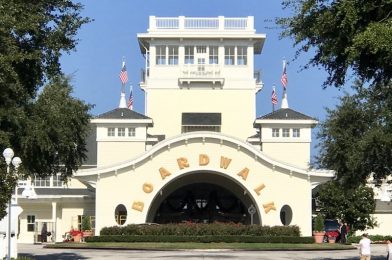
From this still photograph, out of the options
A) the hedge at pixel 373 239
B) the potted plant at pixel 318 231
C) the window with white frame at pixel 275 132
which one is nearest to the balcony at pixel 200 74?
the window with white frame at pixel 275 132

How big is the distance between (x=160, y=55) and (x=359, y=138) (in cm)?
3310

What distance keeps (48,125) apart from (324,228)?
115 feet

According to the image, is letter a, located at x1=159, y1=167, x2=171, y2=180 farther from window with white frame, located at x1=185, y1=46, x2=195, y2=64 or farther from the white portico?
window with white frame, located at x1=185, y1=46, x2=195, y2=64

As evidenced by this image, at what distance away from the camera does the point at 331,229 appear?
2437 inches

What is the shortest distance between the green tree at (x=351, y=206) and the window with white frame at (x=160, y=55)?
16.3 m

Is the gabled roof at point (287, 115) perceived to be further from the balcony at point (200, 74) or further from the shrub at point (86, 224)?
the shrub at point (86, 224)

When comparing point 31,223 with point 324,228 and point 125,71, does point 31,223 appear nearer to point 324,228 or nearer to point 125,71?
point 125,71

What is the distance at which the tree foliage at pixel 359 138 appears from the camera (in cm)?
3144

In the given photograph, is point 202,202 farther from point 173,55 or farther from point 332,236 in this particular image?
point 173,55

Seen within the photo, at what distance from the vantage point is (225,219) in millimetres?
62000

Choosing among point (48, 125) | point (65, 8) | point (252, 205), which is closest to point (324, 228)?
point (252, 205)

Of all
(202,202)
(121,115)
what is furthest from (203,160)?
(121,115)

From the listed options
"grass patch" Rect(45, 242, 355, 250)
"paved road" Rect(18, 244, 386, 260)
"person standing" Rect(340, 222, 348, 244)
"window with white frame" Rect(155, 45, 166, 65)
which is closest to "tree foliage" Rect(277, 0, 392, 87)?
"paved road" Rect(18, 244, 386, 260)

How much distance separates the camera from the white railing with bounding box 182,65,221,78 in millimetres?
64938
